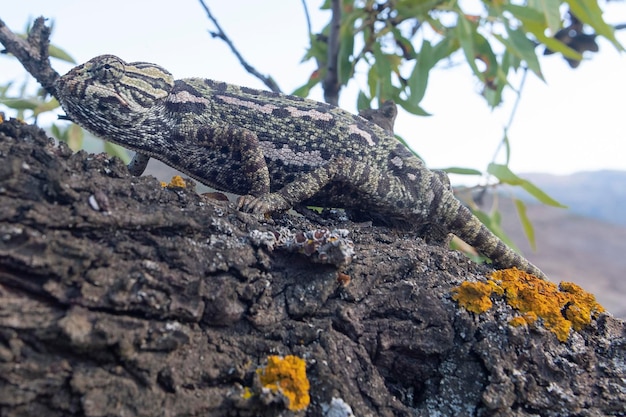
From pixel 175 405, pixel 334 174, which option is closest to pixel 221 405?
pixel 175 405

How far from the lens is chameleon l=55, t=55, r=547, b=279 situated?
260 centimetres

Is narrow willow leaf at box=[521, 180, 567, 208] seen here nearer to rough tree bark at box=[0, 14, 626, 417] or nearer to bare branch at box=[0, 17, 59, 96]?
rough tree bark at box=[0, 14, 626, 417]

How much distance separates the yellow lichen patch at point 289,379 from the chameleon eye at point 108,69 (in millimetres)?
1735

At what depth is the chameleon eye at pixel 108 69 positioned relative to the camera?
2600 millimetres

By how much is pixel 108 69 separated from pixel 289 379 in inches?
72.5

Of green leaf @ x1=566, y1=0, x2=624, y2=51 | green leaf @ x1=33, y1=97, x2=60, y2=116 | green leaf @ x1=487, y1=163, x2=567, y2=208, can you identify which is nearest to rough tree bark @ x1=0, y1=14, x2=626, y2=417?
green leaf @ x1=487, y1=163, x2=567, y2=208

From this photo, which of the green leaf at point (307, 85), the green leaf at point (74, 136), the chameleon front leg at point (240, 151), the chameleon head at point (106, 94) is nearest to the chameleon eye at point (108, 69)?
the chameleon head at point (106, 94)

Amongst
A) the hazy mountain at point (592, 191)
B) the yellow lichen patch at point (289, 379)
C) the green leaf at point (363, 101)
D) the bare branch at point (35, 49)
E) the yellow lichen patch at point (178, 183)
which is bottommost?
the yellow lichen patch at point (289, 379)

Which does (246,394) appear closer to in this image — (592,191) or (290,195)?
(290,195)

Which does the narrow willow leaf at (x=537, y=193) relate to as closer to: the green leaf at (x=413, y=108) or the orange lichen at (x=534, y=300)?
the green leaf at (x=413, y=108)

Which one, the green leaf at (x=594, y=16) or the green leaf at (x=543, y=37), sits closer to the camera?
the green leaf at (x=594, y=16)

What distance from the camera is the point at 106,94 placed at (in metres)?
2.60

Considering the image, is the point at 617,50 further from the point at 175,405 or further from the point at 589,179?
the point at 589,179

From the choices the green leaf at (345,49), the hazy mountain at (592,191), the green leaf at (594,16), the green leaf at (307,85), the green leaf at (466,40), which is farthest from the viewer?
the hazy mountain at (592,191)
